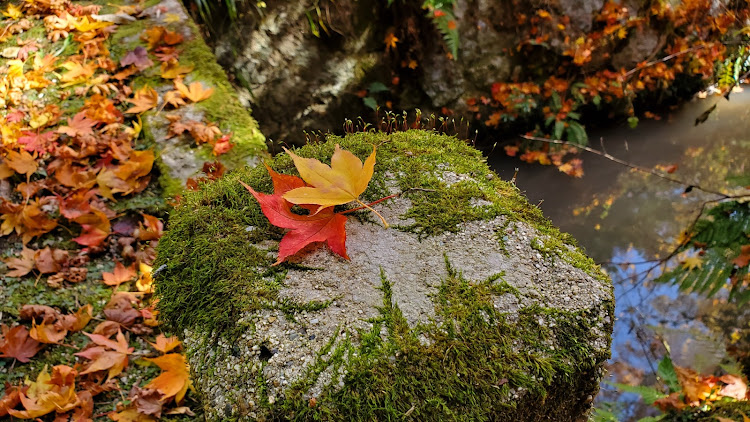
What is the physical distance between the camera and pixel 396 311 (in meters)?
1.24

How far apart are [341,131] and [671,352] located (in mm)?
3771

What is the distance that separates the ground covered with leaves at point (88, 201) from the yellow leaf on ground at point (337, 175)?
3.83ft

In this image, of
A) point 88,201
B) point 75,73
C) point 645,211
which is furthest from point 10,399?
point 645,211

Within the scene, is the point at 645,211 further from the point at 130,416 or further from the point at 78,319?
the point at 78,319

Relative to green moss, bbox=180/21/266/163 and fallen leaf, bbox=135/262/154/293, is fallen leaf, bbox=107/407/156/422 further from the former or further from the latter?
green moss, bbox=180/21/266/163

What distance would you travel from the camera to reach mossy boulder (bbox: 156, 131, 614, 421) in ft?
3.60

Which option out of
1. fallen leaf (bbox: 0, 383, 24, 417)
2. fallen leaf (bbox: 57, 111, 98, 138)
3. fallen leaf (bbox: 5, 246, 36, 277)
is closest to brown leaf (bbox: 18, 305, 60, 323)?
fallen leaf (bbox: 5, 246, 36, 277)

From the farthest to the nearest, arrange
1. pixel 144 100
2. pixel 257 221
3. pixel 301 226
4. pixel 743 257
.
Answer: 1. pixel 144 100
2. pixel 743 257
3. pixel 257 221
4. pixel 301 226

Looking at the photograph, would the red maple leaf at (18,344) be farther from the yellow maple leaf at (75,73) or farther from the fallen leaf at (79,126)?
the yellow maple leaf at (75,73)

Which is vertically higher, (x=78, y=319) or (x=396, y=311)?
(x=396, y=311)

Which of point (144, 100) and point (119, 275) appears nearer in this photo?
point (119, 275)

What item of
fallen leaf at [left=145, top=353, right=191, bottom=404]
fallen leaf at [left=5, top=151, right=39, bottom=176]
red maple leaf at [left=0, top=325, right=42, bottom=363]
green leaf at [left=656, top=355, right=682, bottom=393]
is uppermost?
fallen leaf at [left=5, top=151, right=39, bottom=176]

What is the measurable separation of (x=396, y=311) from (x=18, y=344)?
1.84 metres

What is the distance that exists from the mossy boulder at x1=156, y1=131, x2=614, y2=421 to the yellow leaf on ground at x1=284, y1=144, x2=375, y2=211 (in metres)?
0.16
